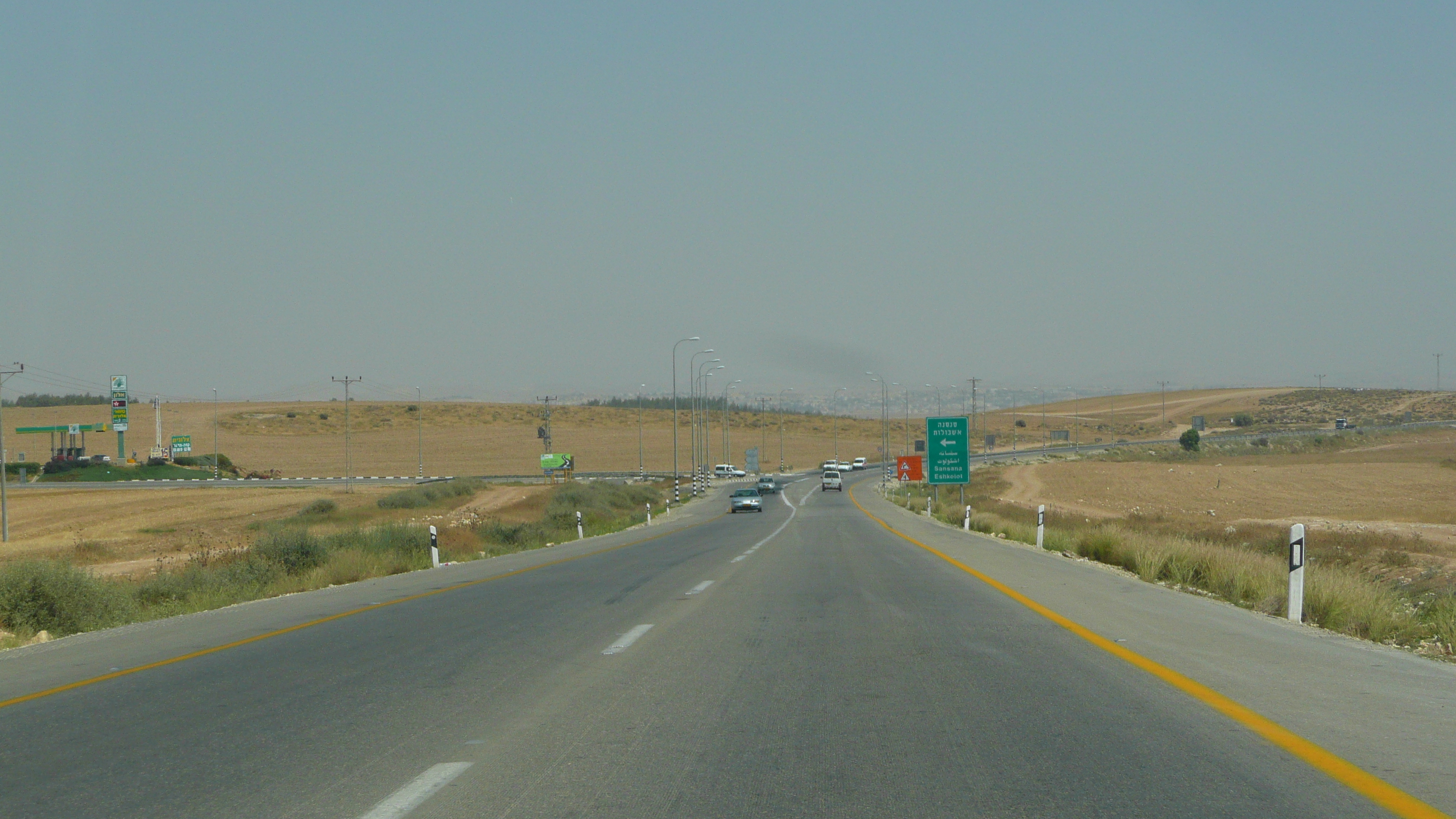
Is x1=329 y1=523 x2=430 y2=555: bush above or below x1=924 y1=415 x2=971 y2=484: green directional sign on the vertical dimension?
below

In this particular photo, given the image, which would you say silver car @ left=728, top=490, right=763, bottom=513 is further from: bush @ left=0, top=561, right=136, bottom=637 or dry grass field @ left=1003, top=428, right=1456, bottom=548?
bush @ left=0, top=561, right=136, bottom=637

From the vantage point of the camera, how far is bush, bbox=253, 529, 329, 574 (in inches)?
924

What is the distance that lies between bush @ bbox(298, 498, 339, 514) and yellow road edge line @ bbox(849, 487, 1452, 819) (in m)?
56.1

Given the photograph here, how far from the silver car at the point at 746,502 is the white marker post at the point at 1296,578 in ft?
163

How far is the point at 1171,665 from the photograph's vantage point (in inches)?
362

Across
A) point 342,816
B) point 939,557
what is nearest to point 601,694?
point 342,816

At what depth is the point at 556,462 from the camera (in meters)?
106

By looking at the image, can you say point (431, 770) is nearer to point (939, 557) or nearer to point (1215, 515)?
point (939, 557)

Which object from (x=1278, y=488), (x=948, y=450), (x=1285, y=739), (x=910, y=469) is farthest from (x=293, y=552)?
(x=1278, y=488)

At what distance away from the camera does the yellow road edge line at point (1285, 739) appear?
17.2ft

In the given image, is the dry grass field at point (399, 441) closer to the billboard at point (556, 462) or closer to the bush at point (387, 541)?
the billboard at point (556, 462)

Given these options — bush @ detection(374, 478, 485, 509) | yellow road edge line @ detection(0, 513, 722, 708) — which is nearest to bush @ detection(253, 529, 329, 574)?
yellow road edge line @ detection(0, 513, 722, 708)

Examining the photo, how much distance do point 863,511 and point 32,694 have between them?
50.5 metres

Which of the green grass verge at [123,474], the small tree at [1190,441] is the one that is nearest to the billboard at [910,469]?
the small tree at [1190,441]
